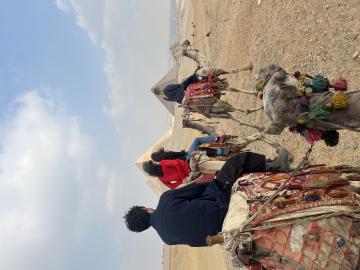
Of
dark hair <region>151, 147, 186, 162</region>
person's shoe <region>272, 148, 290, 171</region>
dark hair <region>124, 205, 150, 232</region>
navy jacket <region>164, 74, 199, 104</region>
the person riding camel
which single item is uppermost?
navy jacket <region>164, 74, 199, 104</region>

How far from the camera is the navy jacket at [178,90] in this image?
31.2ft

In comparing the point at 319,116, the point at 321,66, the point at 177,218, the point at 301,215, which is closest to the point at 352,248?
the point at 301,215

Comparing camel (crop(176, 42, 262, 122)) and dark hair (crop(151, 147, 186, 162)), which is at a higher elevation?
camel (crop(176, 42, 262, 122))

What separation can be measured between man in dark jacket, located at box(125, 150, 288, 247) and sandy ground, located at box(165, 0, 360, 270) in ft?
11.4

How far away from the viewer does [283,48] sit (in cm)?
1080

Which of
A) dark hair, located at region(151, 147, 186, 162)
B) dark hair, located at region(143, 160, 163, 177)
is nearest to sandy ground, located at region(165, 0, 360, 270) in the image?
dark hair, located at region(151, 147, 186, 162)

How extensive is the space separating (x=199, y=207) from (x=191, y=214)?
0.32 ft

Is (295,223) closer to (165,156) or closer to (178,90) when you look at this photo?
(165,156)

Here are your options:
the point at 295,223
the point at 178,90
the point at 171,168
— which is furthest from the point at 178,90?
the point at 295,223

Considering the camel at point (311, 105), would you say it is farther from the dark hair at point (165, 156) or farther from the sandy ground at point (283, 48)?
the dark hair at point (165, 156)

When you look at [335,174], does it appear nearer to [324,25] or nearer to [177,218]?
[177,218]

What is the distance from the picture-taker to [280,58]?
10953 mm

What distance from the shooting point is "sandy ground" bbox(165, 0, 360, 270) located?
24.4 ft

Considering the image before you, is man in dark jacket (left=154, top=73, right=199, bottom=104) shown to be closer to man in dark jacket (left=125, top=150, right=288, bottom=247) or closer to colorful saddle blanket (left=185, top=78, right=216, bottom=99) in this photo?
colorful saddle blanket (left=185, top=78, right=216, bottom=99)
